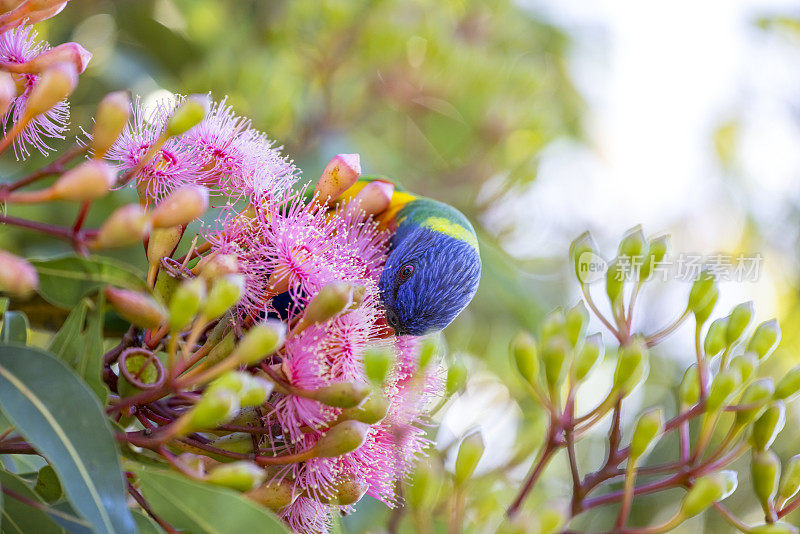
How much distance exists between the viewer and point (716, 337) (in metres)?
0.99

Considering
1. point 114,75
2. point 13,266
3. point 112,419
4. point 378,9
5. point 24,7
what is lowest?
point 112,419

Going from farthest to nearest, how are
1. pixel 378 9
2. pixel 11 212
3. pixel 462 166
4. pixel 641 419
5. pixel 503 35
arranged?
pixel 503 35 → pixel 462 166 → pixel 378 9 → pixel 11 212 → pixel 641 419

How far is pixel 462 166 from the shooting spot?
274 centimetres

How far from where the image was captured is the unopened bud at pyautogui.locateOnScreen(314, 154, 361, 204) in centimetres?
99

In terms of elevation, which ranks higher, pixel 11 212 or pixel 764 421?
pixel 11 212

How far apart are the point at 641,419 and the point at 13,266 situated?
0.71 m

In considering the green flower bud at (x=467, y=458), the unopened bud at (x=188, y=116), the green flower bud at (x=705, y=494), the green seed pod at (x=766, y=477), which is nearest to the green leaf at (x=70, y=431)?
the unopened bud at (x=188, y=116)

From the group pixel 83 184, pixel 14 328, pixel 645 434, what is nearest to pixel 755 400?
pixel 645 434

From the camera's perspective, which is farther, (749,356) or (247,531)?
(749,356)

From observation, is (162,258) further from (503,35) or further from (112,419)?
(503,35)

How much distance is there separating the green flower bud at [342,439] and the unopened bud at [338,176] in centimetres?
33

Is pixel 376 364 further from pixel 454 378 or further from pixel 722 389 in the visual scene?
pixel 722 389

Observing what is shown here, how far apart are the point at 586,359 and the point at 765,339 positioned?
0.90ft

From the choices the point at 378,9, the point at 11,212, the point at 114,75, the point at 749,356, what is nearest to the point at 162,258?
the point at 749,356
